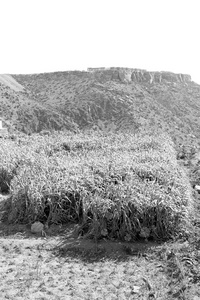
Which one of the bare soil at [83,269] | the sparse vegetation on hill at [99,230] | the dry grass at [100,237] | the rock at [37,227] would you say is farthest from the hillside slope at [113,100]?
the bare soil at [83,269]

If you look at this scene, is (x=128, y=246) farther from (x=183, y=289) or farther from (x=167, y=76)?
(x=167, y=76)

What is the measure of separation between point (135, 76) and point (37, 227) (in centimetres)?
6254

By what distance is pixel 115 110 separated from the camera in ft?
165

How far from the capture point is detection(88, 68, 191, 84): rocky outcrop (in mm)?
62000

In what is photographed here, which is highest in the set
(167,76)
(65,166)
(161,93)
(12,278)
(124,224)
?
(167,76)

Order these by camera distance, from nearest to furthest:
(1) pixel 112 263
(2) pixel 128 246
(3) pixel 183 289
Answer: (3) pixel 183 289 < (1) pixel 112 263 < (2) pixel 128 246

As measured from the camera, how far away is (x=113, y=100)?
52719mm

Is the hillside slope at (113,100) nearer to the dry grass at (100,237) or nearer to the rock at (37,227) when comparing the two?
the dry grass at (100,237)

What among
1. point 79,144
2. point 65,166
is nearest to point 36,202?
point 65,166

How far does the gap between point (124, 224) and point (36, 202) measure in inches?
→ 72.6

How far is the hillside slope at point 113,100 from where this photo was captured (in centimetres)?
4557

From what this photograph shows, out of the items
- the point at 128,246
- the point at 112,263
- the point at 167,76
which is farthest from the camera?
the point at 167,76

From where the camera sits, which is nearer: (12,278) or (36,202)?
(12,278)

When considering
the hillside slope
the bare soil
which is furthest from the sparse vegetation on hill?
the hillside slope
